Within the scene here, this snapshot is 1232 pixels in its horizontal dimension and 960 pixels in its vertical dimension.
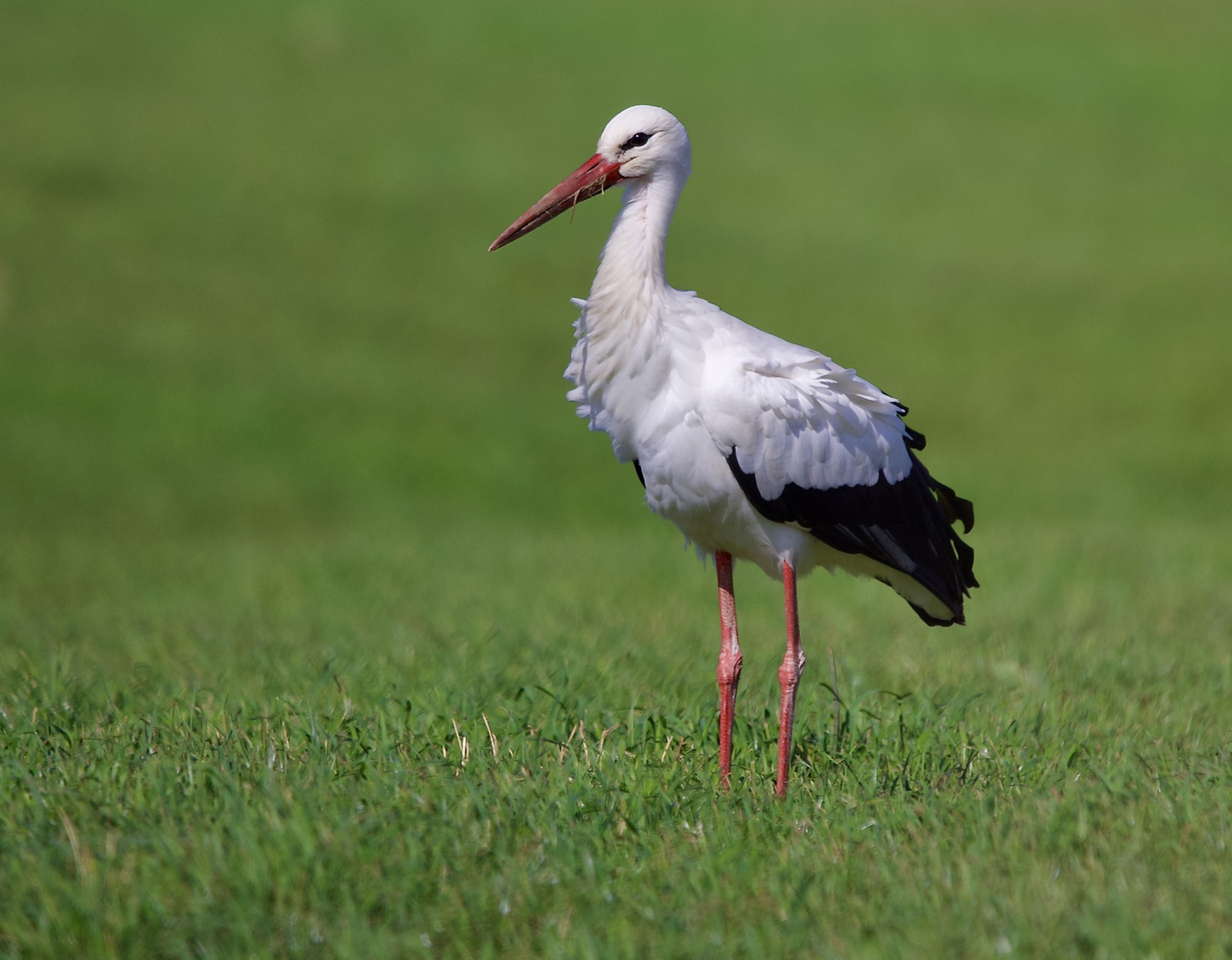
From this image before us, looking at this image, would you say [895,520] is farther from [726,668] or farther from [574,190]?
[574,190]

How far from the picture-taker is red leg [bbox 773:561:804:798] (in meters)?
4.09

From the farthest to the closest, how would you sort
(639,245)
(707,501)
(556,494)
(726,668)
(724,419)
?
(556,494) → (726,668) → (639,245) → (707,501) → (724,419)

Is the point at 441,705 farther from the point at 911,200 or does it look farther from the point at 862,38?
the point at 862,38

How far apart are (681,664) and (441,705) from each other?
4.51 feet

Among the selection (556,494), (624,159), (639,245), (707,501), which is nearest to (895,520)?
(707,501)

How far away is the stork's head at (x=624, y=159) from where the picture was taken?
4.27 m

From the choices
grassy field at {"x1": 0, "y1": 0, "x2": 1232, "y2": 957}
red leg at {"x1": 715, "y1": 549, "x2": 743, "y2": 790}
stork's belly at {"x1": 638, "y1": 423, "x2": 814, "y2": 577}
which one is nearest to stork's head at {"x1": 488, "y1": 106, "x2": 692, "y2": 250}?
stork's belly at {"x1": 638, "y1": 423, "x2": 814, "y2": 577}

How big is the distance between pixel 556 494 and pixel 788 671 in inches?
332

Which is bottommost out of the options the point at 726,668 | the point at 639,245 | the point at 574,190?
the point at 726,668

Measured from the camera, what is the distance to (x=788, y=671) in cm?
433

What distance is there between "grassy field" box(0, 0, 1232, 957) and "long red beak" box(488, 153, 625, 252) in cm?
162

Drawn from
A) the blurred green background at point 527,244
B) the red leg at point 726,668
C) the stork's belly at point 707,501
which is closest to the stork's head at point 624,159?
the stork's belly at point 707,501

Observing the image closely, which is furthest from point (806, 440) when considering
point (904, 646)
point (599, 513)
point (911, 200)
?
point (911, 200)

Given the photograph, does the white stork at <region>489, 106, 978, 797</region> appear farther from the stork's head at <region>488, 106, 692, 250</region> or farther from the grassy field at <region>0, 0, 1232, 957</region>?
the grassy field at <region>0, 0, 1232, 957</region>
